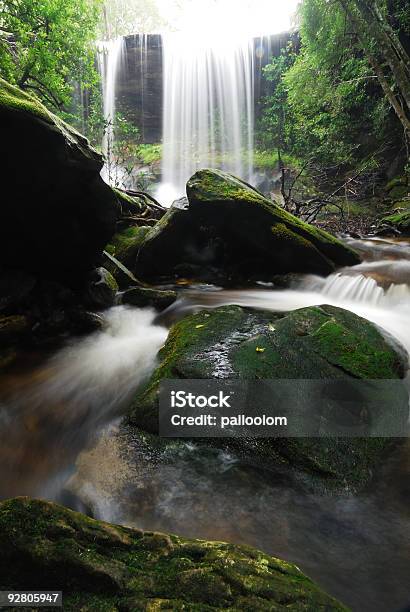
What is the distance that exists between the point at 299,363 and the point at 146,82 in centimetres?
2807

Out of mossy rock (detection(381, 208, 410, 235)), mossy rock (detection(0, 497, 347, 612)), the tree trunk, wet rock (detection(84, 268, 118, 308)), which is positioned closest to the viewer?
mossy rock (detection(0, 497, 347, 612))

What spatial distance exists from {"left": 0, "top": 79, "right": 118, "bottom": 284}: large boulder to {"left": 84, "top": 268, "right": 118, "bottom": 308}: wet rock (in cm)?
21

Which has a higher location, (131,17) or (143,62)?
(131,17)

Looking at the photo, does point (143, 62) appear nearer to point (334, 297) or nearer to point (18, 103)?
point (334, 297)

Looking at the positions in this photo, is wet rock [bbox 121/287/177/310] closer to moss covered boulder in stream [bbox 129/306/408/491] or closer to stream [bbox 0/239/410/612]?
stream [bbox 0/239/410/612]

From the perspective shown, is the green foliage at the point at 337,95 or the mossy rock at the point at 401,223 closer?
the mossy rock at the point at 401,223

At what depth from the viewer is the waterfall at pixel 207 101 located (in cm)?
2462

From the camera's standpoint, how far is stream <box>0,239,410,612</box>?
1.77 metres

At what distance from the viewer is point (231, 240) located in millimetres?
7172

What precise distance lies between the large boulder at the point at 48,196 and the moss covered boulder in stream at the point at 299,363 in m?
2.24

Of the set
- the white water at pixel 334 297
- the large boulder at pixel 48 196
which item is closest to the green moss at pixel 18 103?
the large boulder at pixel 48 196

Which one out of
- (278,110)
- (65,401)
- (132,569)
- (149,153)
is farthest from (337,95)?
(132,569)

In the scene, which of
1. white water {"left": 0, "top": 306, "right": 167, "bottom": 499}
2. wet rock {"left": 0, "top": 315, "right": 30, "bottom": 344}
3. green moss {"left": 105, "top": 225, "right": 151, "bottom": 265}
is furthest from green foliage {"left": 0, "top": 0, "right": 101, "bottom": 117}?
white water {"left": 0, "top": 306, "right": 167, "bottom": 499}

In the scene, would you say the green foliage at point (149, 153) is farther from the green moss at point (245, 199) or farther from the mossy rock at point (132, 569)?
the mossy rock at point (132, 569)
